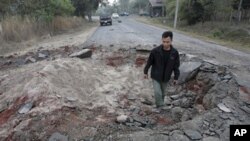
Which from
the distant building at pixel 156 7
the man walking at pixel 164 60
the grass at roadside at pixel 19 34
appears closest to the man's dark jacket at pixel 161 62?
the man walking at pixel 164 60

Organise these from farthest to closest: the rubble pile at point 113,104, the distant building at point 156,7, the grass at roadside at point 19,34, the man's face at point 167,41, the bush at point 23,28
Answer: the distant building at point 156,7
the bush at point 23,28
the grass at roadside at point 19,34
the man's face at point 167,41
the rubble pile at point 113,104

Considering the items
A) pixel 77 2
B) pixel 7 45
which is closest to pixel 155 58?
pixel 7 45

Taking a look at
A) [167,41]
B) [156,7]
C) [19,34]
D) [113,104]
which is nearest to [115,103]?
[113,104]

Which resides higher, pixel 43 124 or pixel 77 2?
pixel 77 2

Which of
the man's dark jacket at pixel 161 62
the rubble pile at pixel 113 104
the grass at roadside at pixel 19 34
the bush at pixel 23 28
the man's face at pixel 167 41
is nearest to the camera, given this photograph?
the rubble pile at pixel 113 104

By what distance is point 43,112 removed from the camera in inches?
205

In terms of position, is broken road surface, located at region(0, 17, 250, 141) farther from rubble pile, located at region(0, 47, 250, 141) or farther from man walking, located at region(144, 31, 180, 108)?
man walking, located at region(144, 31, 180, 108)

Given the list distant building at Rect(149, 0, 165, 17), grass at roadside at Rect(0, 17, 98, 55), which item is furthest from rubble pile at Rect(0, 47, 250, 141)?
distant building at Rect(149, 0, 165, 17)

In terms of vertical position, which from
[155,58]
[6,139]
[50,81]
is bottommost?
[6,139]

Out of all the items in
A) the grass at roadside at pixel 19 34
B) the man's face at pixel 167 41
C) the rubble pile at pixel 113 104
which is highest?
the man's face at pixel 167 41

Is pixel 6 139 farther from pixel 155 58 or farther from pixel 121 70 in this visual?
pixel 121 70

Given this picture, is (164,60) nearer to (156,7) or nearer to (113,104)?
(113,104)

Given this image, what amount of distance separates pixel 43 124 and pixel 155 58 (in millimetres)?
2526

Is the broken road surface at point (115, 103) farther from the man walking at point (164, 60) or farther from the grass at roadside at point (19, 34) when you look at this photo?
the grass at roadside at point (19, 34)
